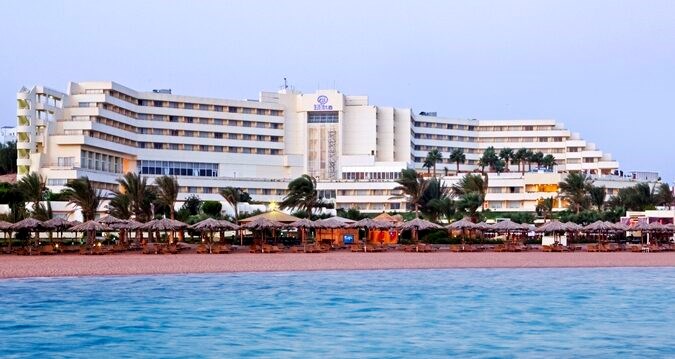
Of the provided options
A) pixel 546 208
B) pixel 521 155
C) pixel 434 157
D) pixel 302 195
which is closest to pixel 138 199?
pixel 302 195

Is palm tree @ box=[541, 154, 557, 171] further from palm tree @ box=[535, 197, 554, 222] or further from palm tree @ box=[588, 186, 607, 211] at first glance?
palm tree @ box=[588, 186, 607, 211]

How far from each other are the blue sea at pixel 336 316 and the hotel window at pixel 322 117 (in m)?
89.2

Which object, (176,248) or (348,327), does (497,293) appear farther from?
(176,248)

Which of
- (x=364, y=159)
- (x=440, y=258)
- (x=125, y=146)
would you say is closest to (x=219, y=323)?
(x=440, y=258)

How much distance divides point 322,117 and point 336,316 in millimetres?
101636

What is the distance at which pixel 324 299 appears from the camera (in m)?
30.0

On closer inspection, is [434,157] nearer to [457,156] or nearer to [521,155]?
[457,156]

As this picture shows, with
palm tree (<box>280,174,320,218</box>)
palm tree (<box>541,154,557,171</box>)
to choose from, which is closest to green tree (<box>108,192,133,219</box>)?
palm tree (<box>280,174,320,218</box>)

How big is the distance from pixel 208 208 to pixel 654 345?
5880cm

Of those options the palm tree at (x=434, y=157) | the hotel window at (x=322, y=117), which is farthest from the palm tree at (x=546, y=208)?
the hotel window at (x=322, y=117)

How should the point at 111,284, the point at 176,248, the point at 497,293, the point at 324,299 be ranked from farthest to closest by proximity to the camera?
1. the point at 176,248
2. the point at 111,284
3. the point at 497,293
4. the point at 324,299

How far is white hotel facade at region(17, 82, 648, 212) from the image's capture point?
111m

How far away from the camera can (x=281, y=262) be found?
151 ft

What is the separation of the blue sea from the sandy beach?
314 centimetres
